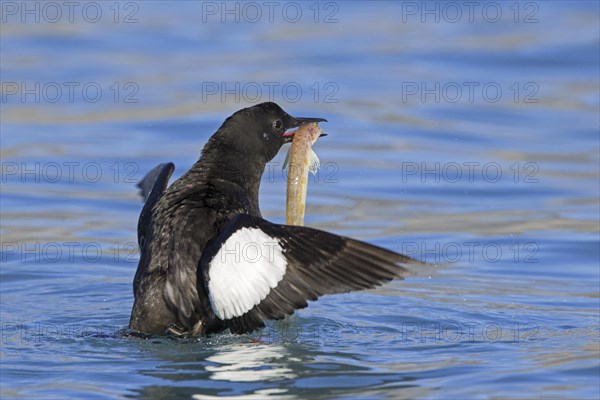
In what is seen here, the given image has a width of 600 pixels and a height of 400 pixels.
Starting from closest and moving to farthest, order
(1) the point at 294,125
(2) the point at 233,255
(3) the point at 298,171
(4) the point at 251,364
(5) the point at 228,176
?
1. (2) the point at 233,255
2. (4) the point at 251,364
3. (5) the point at 228,176
4. (3) the point at 298,171
5. (1) the point at 294,125

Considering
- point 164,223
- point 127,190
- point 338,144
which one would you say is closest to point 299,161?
point 164,223

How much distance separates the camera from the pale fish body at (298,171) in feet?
26.5

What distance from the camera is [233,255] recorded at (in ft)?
22.5

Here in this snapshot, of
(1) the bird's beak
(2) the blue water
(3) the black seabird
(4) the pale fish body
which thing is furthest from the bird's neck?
(2) the blue water

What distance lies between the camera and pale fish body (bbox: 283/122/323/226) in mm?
8086

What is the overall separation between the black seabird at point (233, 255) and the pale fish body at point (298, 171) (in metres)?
0.18

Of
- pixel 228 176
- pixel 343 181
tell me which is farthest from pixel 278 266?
pixel 343 181

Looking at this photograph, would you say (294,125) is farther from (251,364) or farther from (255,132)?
(251,364)

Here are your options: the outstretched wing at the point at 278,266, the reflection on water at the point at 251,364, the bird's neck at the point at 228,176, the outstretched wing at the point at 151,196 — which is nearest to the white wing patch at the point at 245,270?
the outstretched wing at the point at 278,266

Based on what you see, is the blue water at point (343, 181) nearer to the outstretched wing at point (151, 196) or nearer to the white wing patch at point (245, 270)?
the white wing patch at point (245, 270)

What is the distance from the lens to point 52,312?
843 centimetres

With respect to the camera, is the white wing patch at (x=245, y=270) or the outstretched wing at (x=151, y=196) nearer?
the white wing patch at (x=245, y=270)

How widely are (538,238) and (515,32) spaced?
306 inches

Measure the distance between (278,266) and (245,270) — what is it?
0.19 metres
